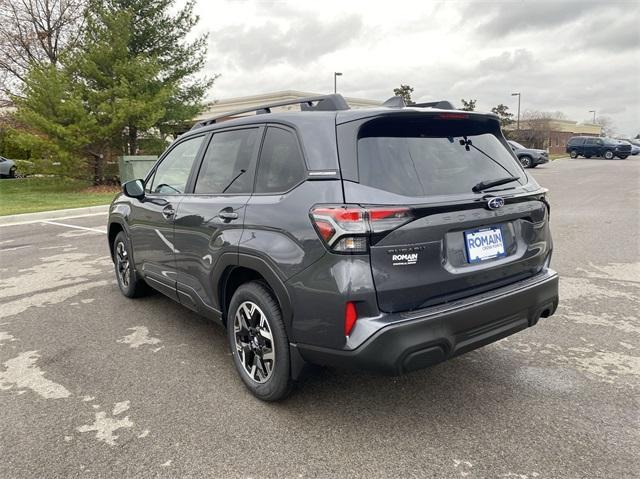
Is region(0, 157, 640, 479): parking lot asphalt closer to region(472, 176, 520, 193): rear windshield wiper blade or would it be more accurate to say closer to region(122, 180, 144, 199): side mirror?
region(122, 180, 144, 199): side mirror

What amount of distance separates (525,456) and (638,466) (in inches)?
20.2

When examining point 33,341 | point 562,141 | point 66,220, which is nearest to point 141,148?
point 66,220

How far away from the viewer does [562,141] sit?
67.6 metres

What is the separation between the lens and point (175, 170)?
4105 millimetres

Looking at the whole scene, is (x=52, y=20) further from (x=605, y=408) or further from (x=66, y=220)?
(x=605, y=408)

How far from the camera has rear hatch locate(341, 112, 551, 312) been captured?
242 cm

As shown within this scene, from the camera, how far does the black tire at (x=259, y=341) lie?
2756mm

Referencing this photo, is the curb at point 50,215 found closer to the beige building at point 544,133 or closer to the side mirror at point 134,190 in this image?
the side mirror at point 134,190

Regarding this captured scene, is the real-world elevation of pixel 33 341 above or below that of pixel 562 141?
below

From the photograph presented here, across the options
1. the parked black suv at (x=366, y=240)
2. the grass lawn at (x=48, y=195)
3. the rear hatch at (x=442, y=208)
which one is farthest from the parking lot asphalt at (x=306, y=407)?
the grass lawn at (x=48, y=195)

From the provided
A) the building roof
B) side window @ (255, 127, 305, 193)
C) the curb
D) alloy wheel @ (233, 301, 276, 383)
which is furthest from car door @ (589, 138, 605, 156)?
alloy wheel @ (233, 301, 276, 383)

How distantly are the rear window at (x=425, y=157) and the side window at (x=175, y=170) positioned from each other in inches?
67.7

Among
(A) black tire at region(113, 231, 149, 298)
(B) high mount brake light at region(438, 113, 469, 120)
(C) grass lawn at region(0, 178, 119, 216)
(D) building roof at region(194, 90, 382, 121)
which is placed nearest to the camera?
(B) high mount brake light at region(438, 113, 469, 120)

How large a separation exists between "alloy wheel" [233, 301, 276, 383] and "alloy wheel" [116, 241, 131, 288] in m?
2.43
